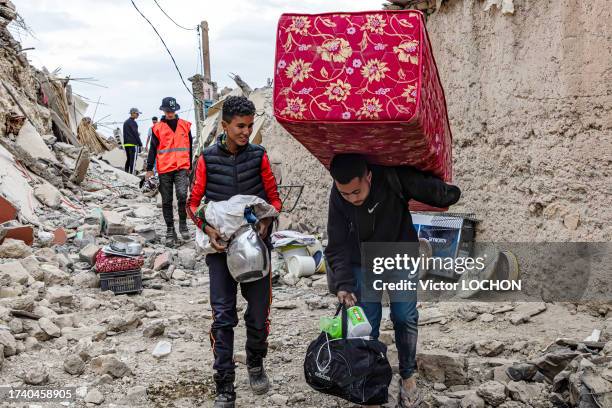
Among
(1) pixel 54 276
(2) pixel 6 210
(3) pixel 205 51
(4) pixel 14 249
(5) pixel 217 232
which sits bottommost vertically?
(1) pixel 54 276

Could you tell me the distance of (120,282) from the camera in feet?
19.6

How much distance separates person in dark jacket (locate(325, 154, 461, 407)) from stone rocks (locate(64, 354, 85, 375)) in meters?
1.89

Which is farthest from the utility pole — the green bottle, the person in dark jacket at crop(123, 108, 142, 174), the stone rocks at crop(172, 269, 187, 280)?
the green bottle

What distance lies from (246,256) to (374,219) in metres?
0.75

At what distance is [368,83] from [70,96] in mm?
18311

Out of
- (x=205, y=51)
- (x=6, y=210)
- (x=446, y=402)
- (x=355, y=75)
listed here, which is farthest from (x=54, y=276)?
(x=205, y=51)

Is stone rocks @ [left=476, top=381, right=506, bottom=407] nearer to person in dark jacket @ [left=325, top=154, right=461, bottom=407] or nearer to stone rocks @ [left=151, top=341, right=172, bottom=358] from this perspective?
person in dark jacket @ [left=325, top=154, right=461, bottom=407]

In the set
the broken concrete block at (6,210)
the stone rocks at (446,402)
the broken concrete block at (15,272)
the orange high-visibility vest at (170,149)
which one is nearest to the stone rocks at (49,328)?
the broken concrete block at (15,272)

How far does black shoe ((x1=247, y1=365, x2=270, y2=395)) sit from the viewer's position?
361 centimetres

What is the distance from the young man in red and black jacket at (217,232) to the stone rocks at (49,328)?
5.98ft

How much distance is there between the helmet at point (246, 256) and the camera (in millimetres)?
3254

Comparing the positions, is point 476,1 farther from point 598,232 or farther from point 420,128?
point 420,128

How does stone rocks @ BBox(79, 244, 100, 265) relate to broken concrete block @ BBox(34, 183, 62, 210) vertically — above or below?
below

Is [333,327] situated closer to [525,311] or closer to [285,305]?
[525,311]
